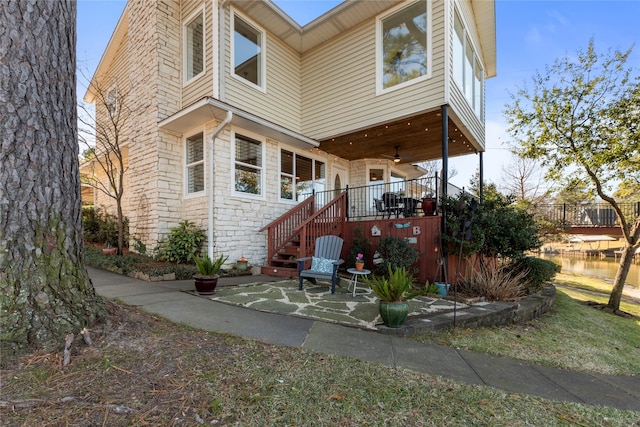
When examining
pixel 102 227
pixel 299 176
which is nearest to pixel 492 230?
pixel 299 176

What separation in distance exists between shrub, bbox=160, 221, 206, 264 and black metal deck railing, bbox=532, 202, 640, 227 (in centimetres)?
1400

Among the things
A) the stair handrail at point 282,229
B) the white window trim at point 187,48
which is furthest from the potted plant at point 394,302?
the white window trim at point 187,48

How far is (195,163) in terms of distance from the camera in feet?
23.3

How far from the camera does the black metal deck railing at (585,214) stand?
13386 mm

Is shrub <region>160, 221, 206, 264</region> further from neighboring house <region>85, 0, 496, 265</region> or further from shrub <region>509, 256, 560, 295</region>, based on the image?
shrub <region>509, 256, 560, 295</region>

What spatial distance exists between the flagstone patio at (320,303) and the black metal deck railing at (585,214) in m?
12.1

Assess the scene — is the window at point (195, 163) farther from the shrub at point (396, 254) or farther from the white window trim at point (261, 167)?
the shrub at point (396, 254)

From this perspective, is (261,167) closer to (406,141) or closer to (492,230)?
(406,141)

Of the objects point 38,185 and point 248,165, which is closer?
point 38,185

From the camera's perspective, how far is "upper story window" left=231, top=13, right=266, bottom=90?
7.22 meters

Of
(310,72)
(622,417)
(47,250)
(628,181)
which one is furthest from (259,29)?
(628,181)

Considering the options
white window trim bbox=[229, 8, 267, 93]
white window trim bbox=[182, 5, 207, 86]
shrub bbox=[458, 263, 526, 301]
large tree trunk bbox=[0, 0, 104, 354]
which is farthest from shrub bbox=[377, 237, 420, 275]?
white window trim bbox=[182, 5, 207, 86]

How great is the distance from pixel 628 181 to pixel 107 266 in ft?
41.4

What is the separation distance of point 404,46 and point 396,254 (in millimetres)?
5110
